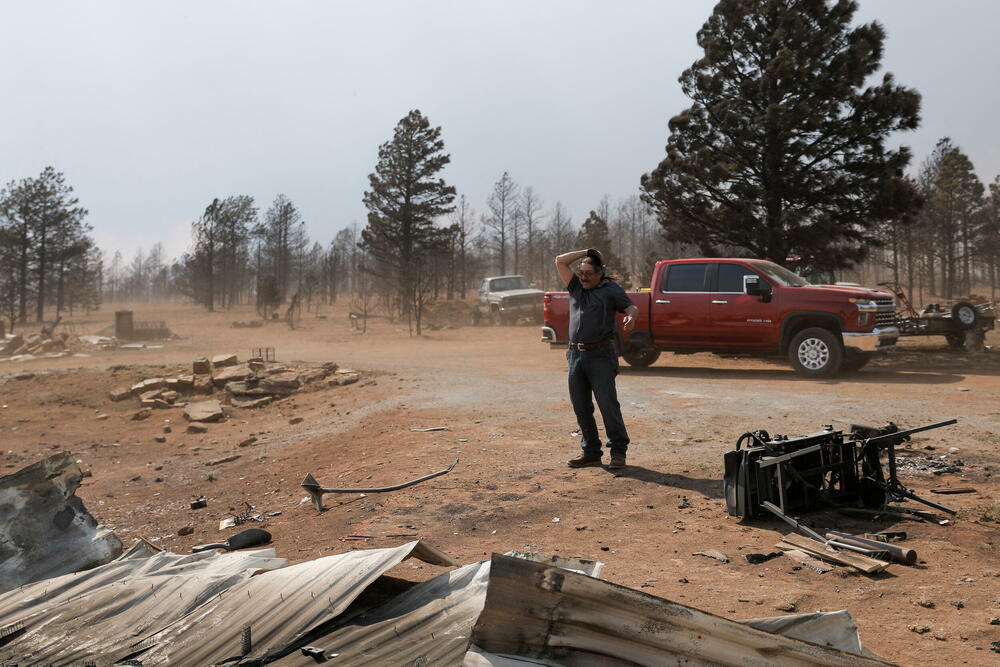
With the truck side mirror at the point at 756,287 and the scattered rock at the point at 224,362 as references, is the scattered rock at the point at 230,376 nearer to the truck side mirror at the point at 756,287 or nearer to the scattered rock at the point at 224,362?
the scattered rock at the point at 224,362

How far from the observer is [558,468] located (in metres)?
6.68

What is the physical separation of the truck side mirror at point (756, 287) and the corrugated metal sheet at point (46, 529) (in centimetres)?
1048

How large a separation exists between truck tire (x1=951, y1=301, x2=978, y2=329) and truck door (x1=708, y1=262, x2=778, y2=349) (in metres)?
6.42

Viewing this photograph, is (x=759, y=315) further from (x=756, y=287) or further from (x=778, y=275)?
(x=778, y=275)

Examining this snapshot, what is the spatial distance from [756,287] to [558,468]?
716cm

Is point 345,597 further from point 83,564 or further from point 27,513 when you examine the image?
point 27,513

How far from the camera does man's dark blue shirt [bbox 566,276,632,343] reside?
6328 millimetres

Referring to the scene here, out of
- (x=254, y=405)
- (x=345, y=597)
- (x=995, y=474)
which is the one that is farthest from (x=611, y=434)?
(x=254, y=405)

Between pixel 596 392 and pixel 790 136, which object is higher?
pixel 790 136

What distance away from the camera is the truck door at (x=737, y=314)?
41.3 feet

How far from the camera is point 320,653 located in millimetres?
2605

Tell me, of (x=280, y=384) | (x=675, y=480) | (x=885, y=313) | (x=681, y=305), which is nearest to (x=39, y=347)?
(x=280, y=384)

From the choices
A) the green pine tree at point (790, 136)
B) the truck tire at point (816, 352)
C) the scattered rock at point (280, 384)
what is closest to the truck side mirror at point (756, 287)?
the truck tire at point (816, 352)

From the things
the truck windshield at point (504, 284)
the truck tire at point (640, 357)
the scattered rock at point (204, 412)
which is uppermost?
the truck windshield at point (504, 284)
